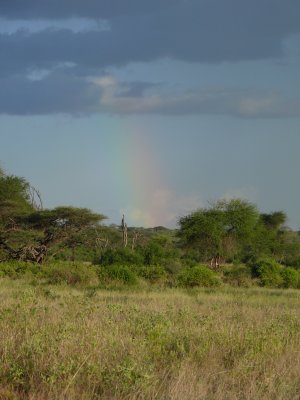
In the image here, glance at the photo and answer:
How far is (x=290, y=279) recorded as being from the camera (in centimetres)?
3341

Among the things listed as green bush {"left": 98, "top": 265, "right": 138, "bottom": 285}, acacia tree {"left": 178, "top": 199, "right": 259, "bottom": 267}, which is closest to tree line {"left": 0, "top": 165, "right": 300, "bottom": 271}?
acacia tree {"left": 178, "top": 199, "right": 259, "bottom": 267}

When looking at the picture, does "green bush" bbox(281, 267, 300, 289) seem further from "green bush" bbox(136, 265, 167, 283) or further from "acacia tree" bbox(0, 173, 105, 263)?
"acacia tree" bbox(0, 173, 105, 263)

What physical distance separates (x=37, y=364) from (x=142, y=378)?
1.26 m

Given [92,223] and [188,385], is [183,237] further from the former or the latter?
[188,385]

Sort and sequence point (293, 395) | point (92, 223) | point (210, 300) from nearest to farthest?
point (293, 395) < point (210, 300) < point (92, 223)

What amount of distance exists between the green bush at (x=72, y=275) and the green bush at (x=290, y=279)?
1034 centimetres

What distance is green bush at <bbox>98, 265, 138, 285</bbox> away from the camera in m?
27.3

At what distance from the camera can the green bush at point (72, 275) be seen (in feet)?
86.2

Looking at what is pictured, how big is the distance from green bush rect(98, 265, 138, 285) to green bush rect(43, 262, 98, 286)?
356 millimetres

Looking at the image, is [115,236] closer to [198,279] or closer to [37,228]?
[37,228]

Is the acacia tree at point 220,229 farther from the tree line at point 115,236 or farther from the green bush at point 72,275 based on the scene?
the green bush at point 72,275

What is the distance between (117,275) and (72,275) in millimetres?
2119

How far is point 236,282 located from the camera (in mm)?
31984

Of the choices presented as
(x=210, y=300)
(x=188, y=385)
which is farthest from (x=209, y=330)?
(x=210, y=300)
